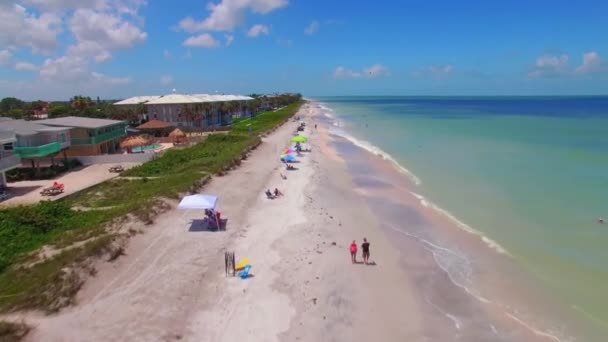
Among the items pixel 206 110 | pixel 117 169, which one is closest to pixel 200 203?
pixel 117 169

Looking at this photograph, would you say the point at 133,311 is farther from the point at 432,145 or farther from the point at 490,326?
the point at 432,145

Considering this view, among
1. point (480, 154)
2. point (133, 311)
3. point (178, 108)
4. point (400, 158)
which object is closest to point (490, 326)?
point (133, 311)

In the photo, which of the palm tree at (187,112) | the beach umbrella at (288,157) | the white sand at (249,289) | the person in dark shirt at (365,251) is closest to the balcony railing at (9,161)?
the white sand at (249,289)

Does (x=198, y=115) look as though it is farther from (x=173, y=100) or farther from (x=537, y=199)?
(x=537, y=199)

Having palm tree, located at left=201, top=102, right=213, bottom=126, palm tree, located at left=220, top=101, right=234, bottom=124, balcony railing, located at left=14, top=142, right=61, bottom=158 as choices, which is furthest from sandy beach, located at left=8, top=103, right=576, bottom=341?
palm tree, located at left=220, top=101, right=234, bottom=124

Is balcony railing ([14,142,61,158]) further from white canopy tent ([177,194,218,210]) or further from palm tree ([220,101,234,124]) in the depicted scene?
palm tree ([220,101,234,124])

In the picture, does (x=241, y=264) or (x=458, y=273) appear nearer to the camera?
(x=241, y=264)
